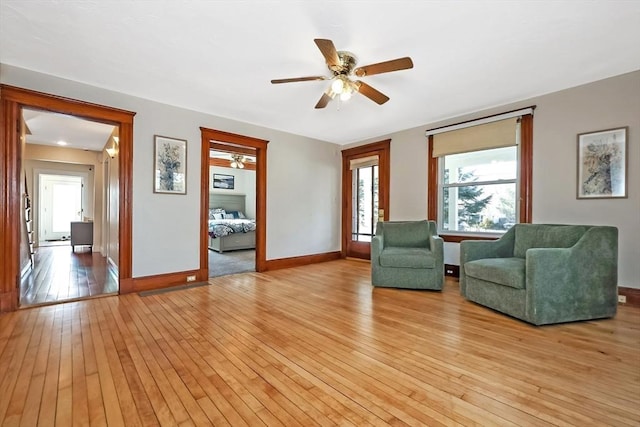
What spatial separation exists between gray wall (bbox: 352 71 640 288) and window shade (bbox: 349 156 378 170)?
1780 millimetres

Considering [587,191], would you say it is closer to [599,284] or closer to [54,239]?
[599,284]

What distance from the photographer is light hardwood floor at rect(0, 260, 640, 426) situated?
1348 millimetres

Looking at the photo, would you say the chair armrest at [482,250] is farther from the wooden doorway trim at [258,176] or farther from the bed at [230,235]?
the bed at [230,235]

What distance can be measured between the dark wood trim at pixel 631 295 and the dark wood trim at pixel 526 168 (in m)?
1.09

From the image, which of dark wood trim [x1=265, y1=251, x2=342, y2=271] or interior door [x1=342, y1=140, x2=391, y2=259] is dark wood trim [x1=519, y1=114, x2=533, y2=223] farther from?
dark wood trim [x1=265, y1=251, x2=342, y2=271]

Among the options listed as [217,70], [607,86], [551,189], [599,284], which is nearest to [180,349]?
[217,70]

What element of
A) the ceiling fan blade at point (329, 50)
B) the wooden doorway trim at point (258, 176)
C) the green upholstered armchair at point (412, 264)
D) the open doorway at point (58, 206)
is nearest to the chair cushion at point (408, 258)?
the green upholstered armchair at point (412, 264)

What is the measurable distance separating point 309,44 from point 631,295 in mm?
4098

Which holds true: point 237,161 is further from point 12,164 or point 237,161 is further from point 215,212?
point 12,164

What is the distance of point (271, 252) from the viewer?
4855 millimetres

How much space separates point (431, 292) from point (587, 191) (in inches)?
81.8

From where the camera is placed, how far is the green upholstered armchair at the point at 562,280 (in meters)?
2.43

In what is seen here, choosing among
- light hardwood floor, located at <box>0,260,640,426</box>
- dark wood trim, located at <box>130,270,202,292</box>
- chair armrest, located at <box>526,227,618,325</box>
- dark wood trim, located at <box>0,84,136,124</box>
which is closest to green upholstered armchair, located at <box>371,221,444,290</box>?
light hardwood floor, located at <box>0,260,640,426</box>

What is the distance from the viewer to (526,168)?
3621 mm
